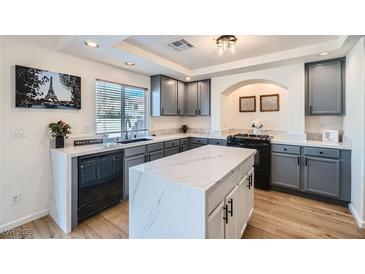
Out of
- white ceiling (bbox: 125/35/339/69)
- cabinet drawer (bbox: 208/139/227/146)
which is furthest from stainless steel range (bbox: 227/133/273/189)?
white ceiling (bbox: 125/35/339/69)

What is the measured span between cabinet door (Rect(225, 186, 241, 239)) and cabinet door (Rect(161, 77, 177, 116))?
275 centimetres

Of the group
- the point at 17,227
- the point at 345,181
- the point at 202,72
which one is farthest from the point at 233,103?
the point at 17,227

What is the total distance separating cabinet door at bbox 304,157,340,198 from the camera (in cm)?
270

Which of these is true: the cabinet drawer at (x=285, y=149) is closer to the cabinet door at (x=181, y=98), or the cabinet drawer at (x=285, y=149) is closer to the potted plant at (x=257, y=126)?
the potted plant at (x=257, y=126)

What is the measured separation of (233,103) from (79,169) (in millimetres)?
3658

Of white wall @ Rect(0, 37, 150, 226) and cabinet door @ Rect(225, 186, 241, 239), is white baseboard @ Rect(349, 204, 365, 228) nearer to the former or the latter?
cabinet door @ Rect(225, 186, 241, 239)

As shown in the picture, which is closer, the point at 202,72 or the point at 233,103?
the point at 202,72

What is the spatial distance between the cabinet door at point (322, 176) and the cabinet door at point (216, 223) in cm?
242

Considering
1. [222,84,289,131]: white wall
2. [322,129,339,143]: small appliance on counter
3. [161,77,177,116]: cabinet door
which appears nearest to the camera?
[322,129,339,143]: small appliance on counter

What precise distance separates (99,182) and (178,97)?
270cm

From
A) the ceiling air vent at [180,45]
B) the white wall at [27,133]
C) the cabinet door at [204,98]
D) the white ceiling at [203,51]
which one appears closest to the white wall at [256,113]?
the cabinet door at [204,98]

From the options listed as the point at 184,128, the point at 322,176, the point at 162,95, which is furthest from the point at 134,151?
the point at 322,176
